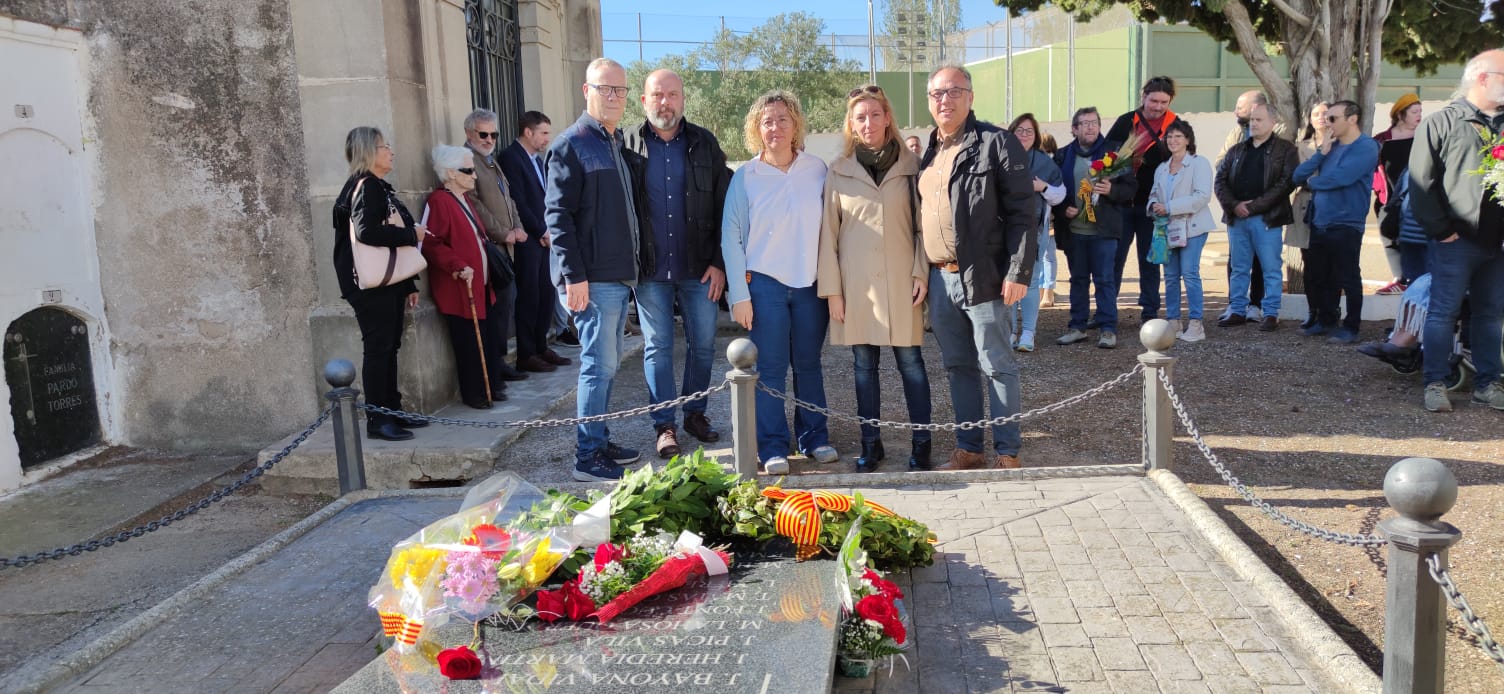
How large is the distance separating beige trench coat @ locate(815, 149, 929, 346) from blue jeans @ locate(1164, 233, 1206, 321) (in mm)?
4191

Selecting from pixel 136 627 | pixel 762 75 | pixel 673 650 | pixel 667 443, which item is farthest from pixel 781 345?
pixel 762 75

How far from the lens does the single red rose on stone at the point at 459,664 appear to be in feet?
10.1

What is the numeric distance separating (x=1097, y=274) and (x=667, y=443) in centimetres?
455

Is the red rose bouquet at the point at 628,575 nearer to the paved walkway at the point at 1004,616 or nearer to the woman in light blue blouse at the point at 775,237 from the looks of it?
the paved walkway at the point at 1004,616

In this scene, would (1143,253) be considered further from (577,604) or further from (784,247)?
(577,604)

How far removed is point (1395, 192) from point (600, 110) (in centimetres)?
632

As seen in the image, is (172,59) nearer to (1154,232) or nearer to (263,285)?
(263,285)

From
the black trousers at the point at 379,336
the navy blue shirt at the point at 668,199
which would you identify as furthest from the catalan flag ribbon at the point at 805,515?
the black trousers at the point at 379,336

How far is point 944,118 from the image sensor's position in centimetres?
519

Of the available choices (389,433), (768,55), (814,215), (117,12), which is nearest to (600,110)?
(814,215)

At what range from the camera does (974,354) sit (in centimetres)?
545

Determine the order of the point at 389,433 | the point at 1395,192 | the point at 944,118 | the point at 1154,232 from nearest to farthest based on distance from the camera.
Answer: the point at 944,118 → the point at 389,433 → the point at 1395,192 → the point at 1154,232

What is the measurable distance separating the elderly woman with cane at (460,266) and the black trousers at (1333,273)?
6.45 meters

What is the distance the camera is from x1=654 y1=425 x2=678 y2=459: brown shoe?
5789 millimetres
